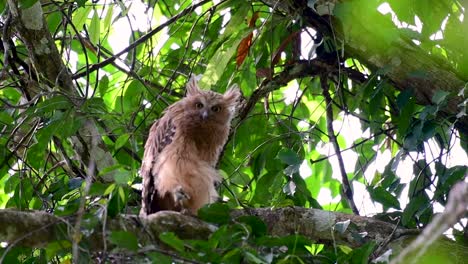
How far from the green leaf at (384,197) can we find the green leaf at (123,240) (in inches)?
67.6

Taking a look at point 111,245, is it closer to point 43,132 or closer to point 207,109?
point 43,132

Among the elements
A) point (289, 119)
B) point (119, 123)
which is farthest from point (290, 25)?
point (119, 123)

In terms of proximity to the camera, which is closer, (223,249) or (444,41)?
(223,249)

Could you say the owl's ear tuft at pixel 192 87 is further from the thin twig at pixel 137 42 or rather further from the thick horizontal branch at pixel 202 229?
the thick horizontal branch at pixel 202 229

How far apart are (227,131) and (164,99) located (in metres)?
0.53

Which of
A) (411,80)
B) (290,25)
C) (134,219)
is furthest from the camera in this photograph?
(290,25)

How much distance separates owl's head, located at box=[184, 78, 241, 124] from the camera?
18.5 ft

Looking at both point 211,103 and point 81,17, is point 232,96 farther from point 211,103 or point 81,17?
point 81,17

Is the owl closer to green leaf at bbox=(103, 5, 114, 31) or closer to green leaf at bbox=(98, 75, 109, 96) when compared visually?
green leaf at bbox=(98, 75, 109, 96)

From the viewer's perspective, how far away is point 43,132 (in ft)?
14.6

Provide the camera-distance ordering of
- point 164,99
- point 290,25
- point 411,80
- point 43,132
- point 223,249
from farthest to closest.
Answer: point 164,99 → point 290,25 → point 411,80 → point 43,132 → point 223,249

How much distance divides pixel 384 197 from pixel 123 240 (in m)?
1.82

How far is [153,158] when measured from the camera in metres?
5.11

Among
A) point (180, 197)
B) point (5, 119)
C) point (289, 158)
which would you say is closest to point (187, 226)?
point (289, 158)
